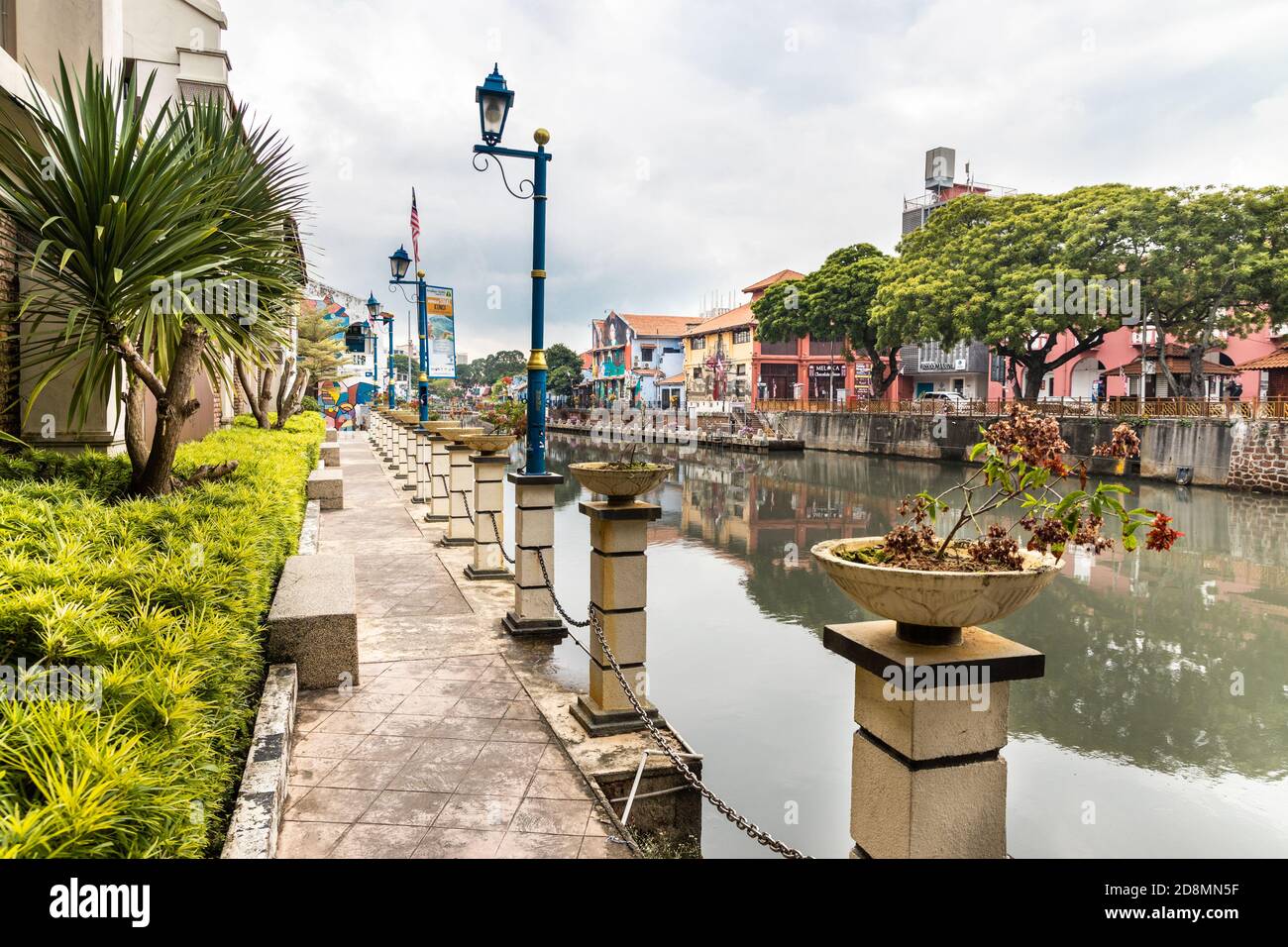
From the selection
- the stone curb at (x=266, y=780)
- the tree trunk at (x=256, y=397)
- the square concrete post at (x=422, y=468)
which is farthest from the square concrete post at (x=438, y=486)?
the stone curb at (x=266, y=780)

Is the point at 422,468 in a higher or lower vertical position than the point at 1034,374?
lower

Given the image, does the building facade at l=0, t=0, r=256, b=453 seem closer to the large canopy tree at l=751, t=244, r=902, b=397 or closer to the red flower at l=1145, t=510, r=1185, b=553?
the red flower at l=1145, t=510, r=1185, b=553

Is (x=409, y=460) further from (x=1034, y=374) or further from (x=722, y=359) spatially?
(x=722, y=359)

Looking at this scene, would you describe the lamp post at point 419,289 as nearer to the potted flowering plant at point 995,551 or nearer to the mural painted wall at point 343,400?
the potted flowering plant at point 995,551

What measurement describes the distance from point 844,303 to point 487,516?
34.2 m

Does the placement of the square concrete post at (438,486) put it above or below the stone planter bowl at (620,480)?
below

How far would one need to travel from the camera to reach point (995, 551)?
2869 mm

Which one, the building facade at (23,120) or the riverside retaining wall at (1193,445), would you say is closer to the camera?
the building facade at (23,120)

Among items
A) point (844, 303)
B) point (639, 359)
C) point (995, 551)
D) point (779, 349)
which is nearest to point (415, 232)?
point (995, 551)

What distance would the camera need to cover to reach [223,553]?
4590 millimetres

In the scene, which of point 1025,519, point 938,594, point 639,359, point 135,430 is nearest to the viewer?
point 938,594

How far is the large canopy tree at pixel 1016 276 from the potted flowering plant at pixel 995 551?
2794cm

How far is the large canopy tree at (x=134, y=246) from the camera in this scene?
17.6 feet
